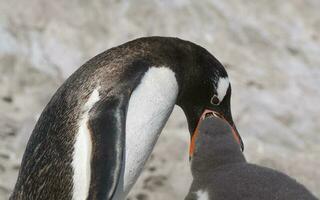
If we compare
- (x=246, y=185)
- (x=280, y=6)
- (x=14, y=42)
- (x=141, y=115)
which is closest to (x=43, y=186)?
(x=141, y=115)

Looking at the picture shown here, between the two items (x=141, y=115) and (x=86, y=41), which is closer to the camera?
(x=141, y=115)

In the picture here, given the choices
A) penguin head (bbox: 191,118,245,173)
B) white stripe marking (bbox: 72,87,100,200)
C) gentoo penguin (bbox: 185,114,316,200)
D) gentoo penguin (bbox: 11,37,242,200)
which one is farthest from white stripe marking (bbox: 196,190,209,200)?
white stripe marking (bbox: 72,87,100,200)

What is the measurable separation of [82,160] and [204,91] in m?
0.71

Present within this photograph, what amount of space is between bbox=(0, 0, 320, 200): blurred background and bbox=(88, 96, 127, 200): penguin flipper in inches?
67.1

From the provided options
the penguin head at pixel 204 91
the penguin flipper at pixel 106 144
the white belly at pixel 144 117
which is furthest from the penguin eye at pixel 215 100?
the penguin flipper at pixel 106 144

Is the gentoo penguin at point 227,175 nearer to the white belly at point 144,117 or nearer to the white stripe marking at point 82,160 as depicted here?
the white belly at point 144,117

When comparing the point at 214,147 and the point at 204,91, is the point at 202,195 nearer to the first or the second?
the point at 214,147

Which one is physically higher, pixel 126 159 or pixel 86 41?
pixel 86 41

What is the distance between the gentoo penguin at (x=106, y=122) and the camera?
2570 millimetres

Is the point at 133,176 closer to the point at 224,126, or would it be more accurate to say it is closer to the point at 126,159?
the point at 126,159

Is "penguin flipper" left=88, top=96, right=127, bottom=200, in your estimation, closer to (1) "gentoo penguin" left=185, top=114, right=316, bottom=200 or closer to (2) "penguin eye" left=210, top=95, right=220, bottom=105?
(1) "gentoo penguin" left=185, top=114, right=316, bottom=200

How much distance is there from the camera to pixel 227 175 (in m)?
2.98

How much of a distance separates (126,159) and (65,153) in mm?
197

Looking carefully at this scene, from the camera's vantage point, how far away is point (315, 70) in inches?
208
